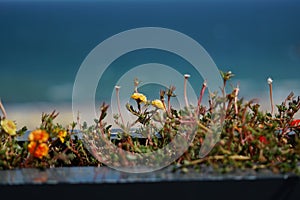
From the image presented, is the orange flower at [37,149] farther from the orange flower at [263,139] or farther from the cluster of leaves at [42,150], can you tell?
the orange flower at [263,139]

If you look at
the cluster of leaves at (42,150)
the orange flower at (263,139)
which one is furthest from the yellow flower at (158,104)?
the orange flower at (263,139)

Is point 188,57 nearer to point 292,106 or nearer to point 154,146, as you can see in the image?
point 154,146

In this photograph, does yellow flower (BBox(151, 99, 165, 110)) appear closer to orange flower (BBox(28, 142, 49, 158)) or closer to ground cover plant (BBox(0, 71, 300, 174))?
ground cover plant (BBox(0, 71, 300, 174))

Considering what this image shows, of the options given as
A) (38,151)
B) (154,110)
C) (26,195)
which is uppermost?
(154,110)

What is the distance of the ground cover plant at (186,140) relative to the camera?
1.25m

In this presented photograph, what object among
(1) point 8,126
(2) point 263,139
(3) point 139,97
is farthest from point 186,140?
(1) point 8,126

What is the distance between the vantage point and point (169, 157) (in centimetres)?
136

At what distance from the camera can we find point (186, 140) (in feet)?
4.53

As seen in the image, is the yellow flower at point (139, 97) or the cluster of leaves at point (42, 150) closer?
the cluster of leaves at point (42, 150)

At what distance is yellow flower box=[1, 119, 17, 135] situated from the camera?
1340mm

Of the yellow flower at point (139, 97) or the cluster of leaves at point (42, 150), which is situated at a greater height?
the yellow flower at point (139, 97)

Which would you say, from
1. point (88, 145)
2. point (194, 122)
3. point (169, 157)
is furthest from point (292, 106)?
point (88, 145)

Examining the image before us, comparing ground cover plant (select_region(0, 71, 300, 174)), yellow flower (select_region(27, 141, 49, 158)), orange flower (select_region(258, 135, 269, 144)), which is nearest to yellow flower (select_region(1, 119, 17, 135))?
ground cover plant (select_region(0, 71, 300, 174))

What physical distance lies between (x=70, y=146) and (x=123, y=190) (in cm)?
52
